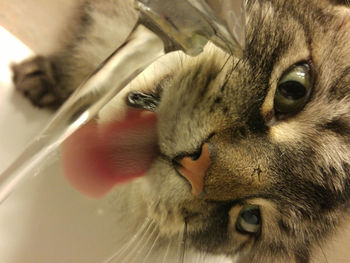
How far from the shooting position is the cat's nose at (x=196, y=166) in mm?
685

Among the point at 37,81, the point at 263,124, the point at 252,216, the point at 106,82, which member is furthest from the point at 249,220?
the point at 37,81

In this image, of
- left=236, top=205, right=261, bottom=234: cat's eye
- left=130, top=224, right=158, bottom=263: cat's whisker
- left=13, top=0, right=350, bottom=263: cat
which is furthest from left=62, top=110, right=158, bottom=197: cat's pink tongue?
left=236, top=205, right=261, bottom=234: cat's eye

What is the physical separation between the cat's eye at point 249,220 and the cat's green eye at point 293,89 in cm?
22

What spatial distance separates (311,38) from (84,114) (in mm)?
428

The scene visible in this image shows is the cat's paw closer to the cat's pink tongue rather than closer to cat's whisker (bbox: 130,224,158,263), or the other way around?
the cat's pink tongue

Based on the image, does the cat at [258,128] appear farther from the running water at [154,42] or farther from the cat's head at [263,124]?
the running water at [154,42]

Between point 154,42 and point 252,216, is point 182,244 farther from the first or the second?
point 154,42

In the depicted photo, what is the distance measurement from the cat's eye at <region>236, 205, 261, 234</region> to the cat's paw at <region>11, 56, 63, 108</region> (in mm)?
568

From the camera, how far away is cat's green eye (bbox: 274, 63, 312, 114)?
2.41 ft

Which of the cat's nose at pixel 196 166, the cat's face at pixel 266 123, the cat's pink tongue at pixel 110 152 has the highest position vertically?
the cat's face at pixel 266 123

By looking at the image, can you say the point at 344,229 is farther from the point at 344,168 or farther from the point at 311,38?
the point at 311,38

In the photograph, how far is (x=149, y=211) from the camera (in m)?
0.84

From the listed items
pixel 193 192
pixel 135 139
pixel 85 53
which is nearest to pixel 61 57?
pixel 85 53

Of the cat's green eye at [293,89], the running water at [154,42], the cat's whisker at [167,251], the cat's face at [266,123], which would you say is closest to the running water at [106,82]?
the running water at [154,42]
